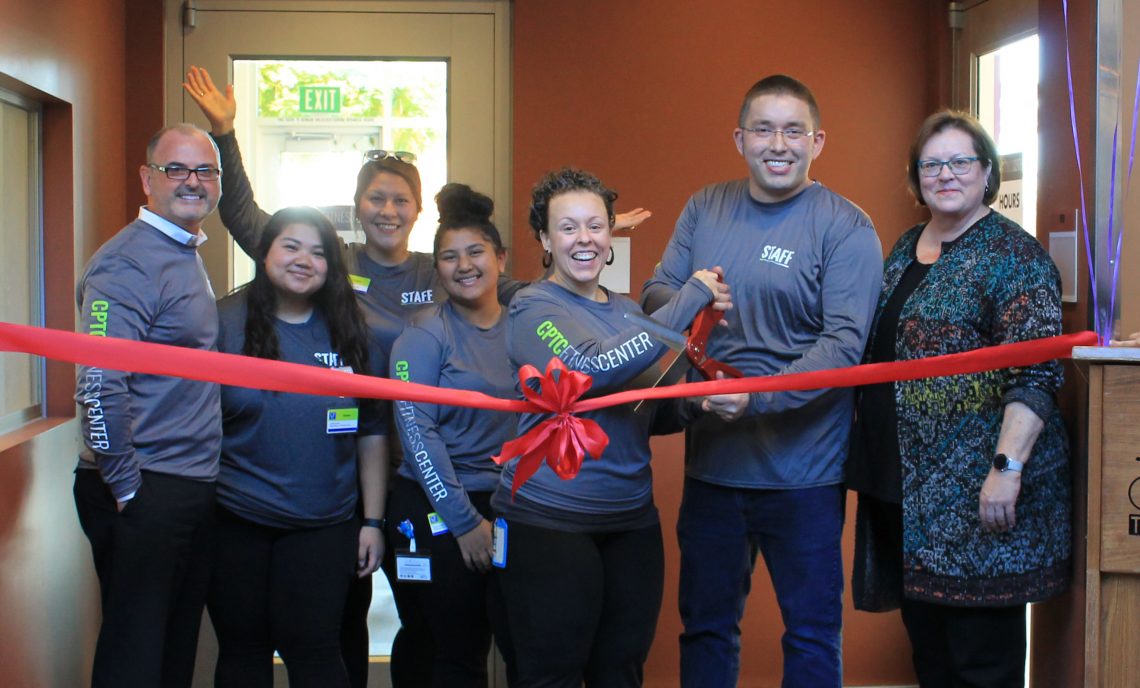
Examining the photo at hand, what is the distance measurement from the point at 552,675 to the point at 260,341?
3.64 feet

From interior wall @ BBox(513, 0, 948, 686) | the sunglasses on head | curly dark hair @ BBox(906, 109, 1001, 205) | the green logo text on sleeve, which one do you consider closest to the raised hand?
the sunglasses on head

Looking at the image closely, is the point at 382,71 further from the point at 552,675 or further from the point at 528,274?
the point at 552,675

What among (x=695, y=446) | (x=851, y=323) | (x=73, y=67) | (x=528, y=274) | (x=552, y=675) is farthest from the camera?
(x=528, y=274)

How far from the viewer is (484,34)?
13.9 ft

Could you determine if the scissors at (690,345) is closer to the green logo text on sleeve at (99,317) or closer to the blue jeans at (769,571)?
the blue jeans at (769,571)

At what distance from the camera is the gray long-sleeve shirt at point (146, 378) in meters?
2.62

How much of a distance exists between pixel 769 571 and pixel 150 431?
1472mm

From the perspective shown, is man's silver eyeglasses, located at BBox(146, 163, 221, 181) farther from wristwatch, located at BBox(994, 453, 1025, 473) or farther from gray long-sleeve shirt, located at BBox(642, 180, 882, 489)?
wristwatch, located at BBox(994, 453, 1025, 473)

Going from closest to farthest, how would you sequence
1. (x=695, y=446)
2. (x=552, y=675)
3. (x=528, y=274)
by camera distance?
(x=552, y=675) → (x=695, y=446) → (x=528, y=274)

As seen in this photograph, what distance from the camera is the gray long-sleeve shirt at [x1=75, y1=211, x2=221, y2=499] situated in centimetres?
262

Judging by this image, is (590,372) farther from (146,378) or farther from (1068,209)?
(1068,209)

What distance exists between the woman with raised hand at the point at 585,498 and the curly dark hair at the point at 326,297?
2.03 ft

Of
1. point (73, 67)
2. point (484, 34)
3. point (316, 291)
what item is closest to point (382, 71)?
point (484, 34)

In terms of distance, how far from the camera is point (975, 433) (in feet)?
8.51
